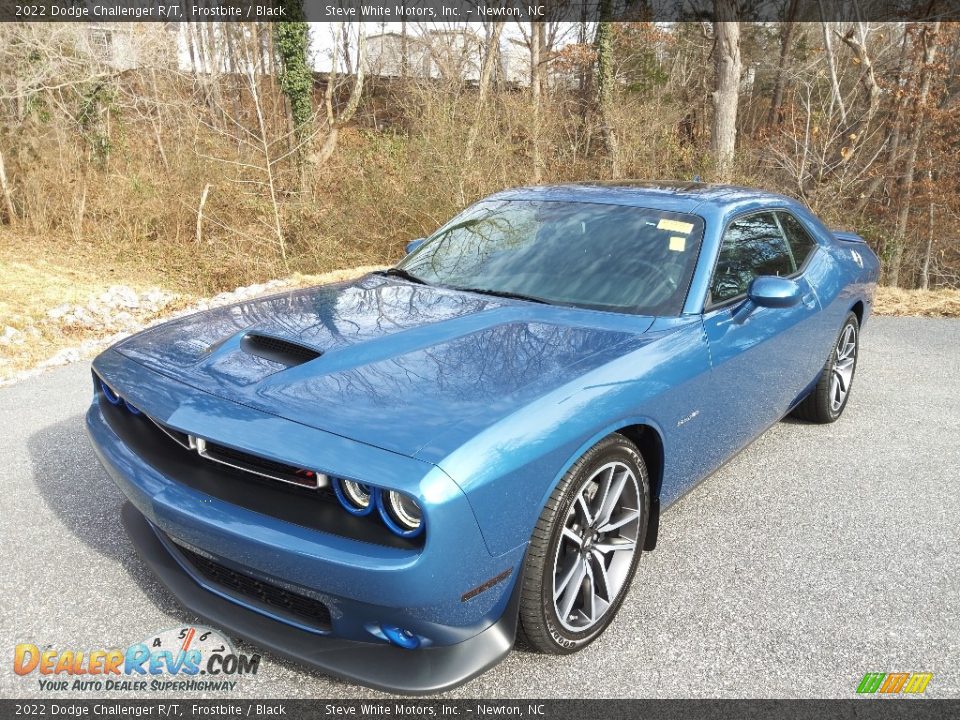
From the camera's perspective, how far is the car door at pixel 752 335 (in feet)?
10.3

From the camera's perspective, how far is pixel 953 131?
61.5 ft

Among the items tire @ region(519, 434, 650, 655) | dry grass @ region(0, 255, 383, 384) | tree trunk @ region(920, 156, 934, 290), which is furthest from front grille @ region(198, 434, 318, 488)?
tree trunk @ region(920, 156, 934, 290)

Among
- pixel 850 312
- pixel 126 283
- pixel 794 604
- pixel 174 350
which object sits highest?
pixel 174 350

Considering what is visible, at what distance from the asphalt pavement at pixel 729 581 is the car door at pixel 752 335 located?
16.0 inches

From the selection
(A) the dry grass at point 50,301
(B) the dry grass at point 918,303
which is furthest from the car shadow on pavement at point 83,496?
(B) the dry grass at point 918,303

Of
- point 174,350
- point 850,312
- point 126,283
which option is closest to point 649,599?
point 174,350

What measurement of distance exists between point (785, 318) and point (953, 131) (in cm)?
1921

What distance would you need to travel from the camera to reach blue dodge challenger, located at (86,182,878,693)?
77.3 inches

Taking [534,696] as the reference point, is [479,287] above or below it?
above

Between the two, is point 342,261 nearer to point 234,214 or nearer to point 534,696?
point 234,214

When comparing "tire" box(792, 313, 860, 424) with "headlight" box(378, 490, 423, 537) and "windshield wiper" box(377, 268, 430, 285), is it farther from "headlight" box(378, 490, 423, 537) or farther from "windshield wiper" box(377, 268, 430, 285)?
"headlight" box(378, 490, 423, 537)

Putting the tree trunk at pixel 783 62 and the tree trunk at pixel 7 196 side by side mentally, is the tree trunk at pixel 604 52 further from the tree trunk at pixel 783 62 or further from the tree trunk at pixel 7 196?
the tree trunk at pixel 7 196

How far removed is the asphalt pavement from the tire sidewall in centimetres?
8

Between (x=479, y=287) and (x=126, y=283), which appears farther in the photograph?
(x=126, y=283)
